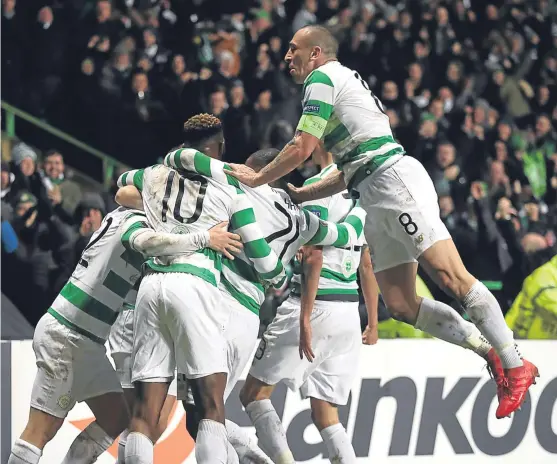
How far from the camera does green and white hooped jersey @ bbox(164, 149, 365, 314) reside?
5.45 metres

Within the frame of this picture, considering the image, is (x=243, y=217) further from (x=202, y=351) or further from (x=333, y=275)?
(x=333, y=275)

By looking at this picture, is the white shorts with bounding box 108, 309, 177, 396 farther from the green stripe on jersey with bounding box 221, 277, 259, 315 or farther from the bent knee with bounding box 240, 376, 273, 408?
the bent knee with bounding box 240, 376, 273, 408

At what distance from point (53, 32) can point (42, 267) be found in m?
3.21

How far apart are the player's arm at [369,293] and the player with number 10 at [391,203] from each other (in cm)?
122

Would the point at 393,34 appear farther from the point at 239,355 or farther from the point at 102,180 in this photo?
the point at 239,355

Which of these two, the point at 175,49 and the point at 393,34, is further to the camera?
the point at 393,34

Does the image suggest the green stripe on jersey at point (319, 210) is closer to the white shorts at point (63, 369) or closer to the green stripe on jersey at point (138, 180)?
the green stripe on jersey at point (138, 180)

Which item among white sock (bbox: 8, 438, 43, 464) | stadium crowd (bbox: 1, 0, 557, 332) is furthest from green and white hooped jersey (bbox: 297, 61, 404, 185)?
stadium crowd (bbox: 1, 0, 557, 332)

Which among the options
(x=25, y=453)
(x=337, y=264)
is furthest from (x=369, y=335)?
(x=25, y=453)

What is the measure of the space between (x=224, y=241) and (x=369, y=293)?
6.75 feet

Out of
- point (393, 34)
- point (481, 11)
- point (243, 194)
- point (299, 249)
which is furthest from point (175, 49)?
point (243, 194)

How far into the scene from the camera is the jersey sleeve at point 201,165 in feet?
17.8

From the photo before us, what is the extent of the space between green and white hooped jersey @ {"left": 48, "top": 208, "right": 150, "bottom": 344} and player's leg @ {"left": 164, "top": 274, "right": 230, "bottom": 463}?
0.55 metres

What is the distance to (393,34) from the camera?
1359 centimetres
